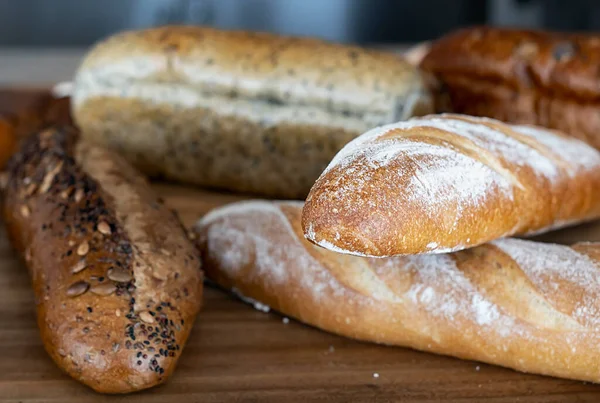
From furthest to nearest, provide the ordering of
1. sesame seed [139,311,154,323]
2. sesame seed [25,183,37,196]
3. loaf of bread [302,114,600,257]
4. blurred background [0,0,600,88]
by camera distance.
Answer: blurred background [0,0,600,88], sesame seed [25,183,37,196], sesame seed [139,311,154,323], loaf of bread [302,114,600,257]

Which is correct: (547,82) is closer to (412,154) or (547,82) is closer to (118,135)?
(412,154)

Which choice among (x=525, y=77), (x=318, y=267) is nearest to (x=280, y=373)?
(x=318, y=267)

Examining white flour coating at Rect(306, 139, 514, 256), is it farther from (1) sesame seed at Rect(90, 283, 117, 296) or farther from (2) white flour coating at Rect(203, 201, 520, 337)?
(1) sesame seed at Rect(90, 283, 117, 296)

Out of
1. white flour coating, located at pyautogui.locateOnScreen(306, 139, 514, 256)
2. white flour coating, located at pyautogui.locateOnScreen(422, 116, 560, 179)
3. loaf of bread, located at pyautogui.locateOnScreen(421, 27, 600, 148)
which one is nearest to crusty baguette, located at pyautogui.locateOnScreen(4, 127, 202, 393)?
white flour coating, located at pyautogui.locateOnScreen(306, 139, 514, 256)

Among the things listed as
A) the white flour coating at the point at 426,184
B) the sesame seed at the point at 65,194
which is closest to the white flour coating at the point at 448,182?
the white flour coating at the point at 426,184

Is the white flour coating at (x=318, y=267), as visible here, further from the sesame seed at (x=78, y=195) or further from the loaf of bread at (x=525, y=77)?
the loaf of bread at (x=525, y=77)

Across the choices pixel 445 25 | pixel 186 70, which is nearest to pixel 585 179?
pixel 186 70
